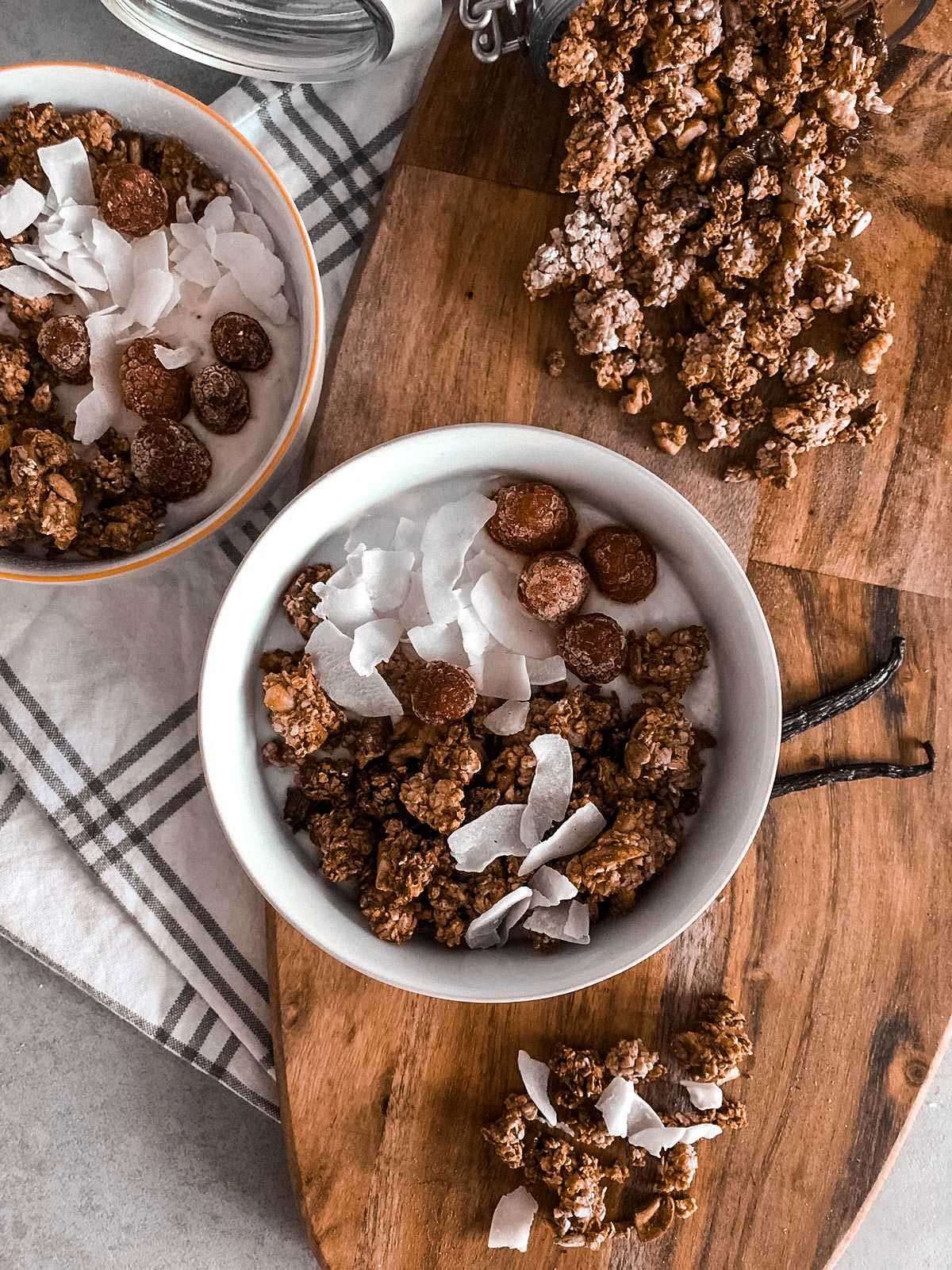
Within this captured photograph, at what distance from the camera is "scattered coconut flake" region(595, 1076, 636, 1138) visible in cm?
99

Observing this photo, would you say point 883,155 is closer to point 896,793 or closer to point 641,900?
point 896,793

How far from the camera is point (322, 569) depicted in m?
1.02

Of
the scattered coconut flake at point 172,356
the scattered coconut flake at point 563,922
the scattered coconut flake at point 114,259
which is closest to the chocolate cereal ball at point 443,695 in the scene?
the scattered coconut flake at point 563,922

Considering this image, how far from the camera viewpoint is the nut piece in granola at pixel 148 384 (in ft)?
3.41

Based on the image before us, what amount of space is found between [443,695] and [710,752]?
0.29 meters

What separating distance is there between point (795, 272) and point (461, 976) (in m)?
0.77

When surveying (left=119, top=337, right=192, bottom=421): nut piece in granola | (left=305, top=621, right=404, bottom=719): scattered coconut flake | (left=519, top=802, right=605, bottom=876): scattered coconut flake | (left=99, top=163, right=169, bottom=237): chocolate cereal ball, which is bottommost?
(left=519, top=802, right=605, bottom=876): scattered coconut flake

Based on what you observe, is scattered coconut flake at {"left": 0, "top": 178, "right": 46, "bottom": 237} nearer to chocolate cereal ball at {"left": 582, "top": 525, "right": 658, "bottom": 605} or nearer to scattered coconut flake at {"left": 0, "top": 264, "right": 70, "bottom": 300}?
scattered coconut flake at {"left": 0, "top": 264, "right": 70, "bottom": 300}

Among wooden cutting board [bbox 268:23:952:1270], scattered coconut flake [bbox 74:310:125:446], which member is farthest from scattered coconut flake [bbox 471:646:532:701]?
scattered coconut flake [bbox 74:310:125:446]

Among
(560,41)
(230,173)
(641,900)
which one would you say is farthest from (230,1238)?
(560,41)

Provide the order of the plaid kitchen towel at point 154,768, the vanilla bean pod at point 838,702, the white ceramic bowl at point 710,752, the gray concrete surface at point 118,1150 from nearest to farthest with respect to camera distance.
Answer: the white ceramic bowl at point 710,752
the vanilla bean pod at point 838,702
the plaid kitchen towel at point 154,768
the gray concrete surface at point 118,1150

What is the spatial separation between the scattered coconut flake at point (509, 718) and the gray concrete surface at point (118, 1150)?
655mm

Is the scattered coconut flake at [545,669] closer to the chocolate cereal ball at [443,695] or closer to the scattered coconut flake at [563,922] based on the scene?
the chocolate cereal ball at [443,695]

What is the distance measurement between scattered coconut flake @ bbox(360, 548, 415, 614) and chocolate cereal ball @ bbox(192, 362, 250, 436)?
209 mm
